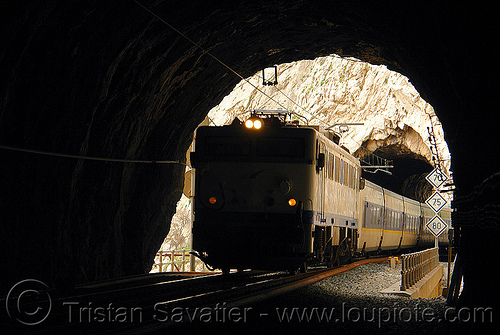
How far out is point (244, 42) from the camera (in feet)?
52.6

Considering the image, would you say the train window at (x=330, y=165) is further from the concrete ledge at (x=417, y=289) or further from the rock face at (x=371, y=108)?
the rock face at (x=371, y=108)

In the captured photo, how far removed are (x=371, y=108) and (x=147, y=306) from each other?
33196 millimetres

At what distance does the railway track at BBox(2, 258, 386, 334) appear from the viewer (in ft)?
22.7

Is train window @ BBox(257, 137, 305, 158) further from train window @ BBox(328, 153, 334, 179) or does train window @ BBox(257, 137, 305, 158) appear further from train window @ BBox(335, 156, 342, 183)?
train window @ BBox(335, 156, 342, 183)

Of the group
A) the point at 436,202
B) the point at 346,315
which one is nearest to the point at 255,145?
the point at 436,202

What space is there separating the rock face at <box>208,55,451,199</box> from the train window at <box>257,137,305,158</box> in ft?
66.2

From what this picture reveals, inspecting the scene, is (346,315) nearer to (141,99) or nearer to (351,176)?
(141,99)

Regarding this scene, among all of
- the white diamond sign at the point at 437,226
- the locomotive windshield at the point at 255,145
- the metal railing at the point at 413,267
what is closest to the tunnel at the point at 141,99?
the locomotive windshield at the point at 255,145

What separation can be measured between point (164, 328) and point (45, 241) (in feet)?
17.9

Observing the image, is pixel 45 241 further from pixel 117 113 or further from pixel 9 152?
pixel 117 113

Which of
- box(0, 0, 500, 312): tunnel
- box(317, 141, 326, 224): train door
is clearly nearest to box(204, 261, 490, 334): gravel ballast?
box(0, 0, 500, 312): tunnel

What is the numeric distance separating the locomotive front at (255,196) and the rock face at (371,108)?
797 inches

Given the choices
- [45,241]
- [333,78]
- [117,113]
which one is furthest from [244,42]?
[333,78]

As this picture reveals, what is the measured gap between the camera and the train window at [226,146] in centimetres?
1402
